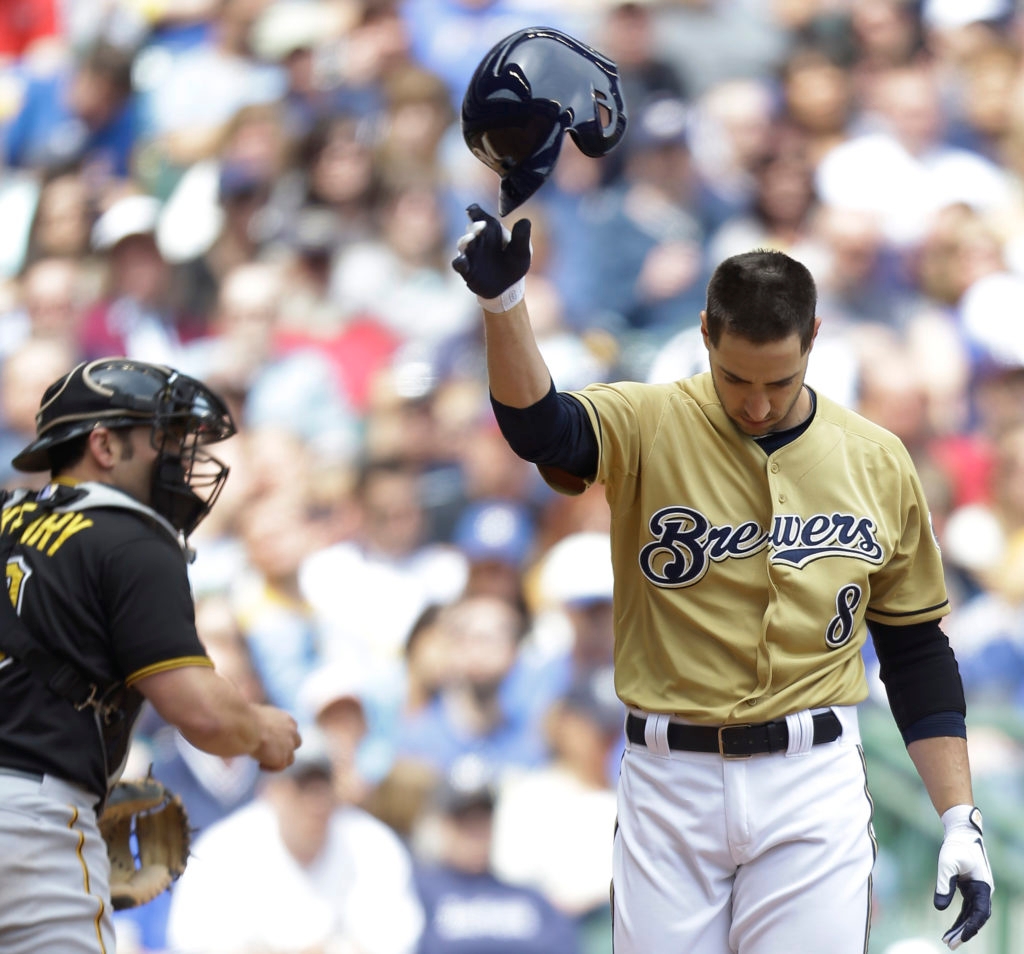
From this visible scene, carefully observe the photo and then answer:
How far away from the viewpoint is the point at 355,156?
766cm

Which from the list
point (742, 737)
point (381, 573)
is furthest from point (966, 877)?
point (381, 573)

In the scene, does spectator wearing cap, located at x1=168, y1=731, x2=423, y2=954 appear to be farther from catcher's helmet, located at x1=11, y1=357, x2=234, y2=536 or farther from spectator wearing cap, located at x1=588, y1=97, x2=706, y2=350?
spectator wearing cap, located at x1=588, y1=97, x2=706, y2=350

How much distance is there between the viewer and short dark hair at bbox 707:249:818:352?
2510 mm

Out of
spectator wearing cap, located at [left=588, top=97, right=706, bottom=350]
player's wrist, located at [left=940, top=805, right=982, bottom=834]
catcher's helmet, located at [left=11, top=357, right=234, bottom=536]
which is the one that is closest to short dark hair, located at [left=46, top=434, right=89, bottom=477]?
catcher's helmet, located at [left=11, top=357, right=234, bottom=536]

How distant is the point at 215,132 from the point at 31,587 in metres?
5.81

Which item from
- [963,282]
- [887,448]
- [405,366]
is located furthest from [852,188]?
[887,448]

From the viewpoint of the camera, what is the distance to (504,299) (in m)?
2.42

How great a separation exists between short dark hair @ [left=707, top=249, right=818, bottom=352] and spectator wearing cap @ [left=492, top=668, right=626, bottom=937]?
3453mm

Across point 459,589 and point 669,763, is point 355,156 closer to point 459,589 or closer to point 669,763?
point 459,589

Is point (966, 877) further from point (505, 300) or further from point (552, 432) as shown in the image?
point (505, 300)

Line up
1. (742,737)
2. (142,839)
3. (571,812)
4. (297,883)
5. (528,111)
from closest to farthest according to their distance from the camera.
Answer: (528,111) → (742,737) → (142,839) → (297,883) → (571,812)

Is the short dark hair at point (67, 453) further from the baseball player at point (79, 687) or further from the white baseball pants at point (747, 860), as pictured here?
the white baseball pants at point (747, 860)

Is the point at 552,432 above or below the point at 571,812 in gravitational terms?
above

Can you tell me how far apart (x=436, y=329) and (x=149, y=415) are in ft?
13.9
